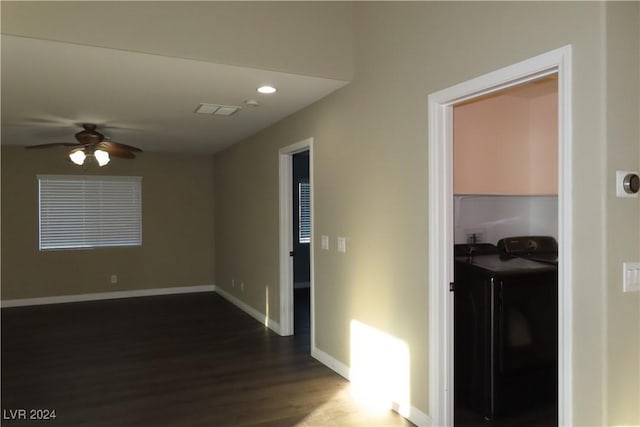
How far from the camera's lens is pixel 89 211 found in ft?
23.0

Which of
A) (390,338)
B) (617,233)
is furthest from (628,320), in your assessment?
(390,338)

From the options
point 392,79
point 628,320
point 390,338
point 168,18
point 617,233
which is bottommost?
point 390,338

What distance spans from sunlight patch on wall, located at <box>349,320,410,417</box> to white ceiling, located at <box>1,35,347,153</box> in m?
1.98

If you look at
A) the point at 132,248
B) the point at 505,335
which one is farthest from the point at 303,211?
the point at 505,335

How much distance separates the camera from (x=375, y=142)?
3.27 m

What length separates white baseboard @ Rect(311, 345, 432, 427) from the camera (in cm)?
284

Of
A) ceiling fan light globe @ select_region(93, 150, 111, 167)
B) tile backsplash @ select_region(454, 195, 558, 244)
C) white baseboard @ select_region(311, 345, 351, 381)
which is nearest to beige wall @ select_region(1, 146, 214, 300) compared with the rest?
ceiling fan light globe @ select_region(93, 150, 111, 167)

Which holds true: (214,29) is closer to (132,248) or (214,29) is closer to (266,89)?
(266,89)

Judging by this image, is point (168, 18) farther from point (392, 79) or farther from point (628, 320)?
point (628, 320)

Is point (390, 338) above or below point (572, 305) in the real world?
below

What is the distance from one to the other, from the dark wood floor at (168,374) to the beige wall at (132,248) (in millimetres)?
954

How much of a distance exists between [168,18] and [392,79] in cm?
152

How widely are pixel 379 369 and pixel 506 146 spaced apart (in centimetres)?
206

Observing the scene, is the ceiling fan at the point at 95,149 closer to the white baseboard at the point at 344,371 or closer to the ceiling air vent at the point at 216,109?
the ceiling air vent at the point at 216,109
